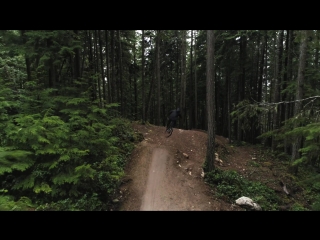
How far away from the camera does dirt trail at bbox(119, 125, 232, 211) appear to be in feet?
27.5

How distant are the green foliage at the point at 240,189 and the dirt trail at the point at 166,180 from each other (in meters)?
0.52

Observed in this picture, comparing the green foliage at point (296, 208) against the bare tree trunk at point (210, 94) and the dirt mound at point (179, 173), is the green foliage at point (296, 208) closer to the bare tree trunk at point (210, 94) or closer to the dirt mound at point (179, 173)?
the dirt mound at point (179, 173)

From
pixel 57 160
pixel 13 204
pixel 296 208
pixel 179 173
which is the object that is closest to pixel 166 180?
pixel 179 173

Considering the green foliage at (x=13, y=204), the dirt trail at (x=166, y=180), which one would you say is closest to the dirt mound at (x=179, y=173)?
the dirt trail at (x=166, y=180)

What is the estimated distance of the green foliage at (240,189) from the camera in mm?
9172

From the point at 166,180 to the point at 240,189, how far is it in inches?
126

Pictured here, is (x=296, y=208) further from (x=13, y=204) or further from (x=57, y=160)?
(x=13, y=204)

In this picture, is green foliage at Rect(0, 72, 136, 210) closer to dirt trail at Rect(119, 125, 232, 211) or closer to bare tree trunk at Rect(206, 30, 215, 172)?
dirt trail at Rect(119, 125, 232, 211)

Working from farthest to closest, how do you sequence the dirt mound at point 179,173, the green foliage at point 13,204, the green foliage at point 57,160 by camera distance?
1. the dirt mound at point 179,173
2. the green foliage at point 57,160
3. the green foliage at point 13,204

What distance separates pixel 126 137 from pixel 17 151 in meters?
6.81

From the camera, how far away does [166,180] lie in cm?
1007

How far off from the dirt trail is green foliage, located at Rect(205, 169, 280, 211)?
0.52m

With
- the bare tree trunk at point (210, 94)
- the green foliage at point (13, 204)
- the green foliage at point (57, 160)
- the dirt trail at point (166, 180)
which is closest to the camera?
the green foliage at point (13, 204)

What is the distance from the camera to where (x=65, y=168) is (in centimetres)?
788
